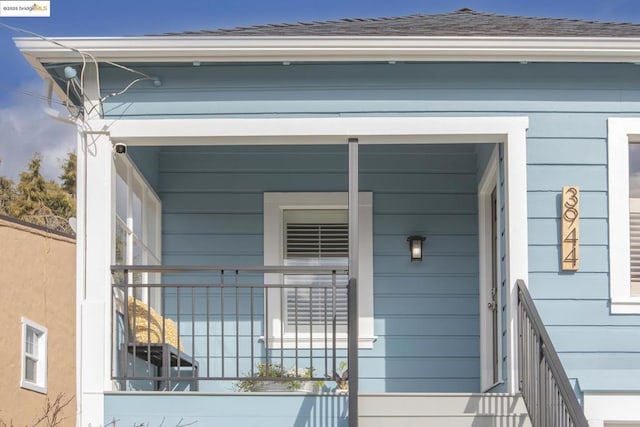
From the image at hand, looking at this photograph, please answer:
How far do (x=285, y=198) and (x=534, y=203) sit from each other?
8.23ft

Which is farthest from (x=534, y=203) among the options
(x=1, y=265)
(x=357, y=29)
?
(x=1, y=265)

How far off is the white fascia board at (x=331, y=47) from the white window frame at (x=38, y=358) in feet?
19.7

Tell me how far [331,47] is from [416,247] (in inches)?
92.3

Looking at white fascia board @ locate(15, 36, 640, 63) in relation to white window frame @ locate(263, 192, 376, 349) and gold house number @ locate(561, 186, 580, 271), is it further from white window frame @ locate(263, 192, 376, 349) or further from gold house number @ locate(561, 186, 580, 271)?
white window frame @ locate(263, 192, 376, 349)

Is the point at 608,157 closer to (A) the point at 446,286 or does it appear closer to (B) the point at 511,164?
(B) the point at 511,164

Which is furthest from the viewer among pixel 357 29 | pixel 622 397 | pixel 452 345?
pixel 452 345

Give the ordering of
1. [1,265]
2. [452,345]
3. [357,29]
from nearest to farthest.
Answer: [357,29] → [452,345] → [1,265]

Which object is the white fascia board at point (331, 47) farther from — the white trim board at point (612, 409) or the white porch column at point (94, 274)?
the white trim board at point (612, 409)

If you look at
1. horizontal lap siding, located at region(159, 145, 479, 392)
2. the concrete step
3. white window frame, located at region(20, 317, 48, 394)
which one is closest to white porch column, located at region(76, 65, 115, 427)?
the concrete step

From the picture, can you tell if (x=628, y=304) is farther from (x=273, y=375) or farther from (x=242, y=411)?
(x=273, y=375)

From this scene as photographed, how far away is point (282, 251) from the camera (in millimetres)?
8414

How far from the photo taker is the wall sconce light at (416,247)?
321 inches

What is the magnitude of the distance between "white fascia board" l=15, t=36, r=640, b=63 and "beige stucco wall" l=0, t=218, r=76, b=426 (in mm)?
4719

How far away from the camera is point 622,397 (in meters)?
6.20
